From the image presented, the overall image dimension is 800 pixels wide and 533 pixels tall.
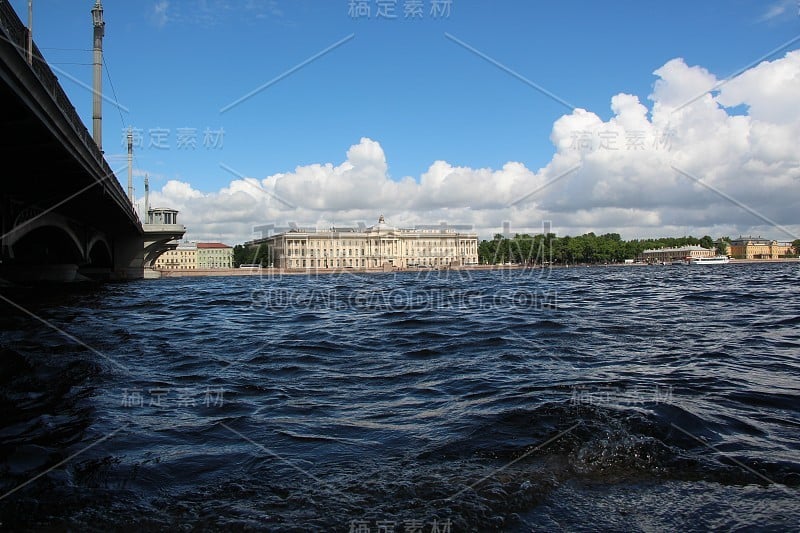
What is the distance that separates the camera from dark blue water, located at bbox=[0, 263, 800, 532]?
136 inches

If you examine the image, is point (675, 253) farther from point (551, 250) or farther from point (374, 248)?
point (374, 248)

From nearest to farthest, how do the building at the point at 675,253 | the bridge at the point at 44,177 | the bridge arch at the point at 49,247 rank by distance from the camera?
the bridge at the point at 44,177, the bridge arch at the point at 49,247, the building at the point at 675,253

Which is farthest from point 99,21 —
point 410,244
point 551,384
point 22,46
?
point 410,244

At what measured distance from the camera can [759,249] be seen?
182 meters

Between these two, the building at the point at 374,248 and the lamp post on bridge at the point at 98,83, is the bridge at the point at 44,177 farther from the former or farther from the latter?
the building at the point at 374,248

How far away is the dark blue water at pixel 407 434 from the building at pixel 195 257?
6162 inches

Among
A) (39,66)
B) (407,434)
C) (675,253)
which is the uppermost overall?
(39,66)

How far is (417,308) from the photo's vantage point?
674 inches

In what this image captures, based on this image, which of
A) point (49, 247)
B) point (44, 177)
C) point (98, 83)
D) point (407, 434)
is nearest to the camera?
point (407, 434)

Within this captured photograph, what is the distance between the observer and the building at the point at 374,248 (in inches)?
5418

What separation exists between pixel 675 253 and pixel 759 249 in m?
26.4

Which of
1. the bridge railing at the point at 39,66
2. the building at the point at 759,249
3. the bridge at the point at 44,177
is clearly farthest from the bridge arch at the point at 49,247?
the building at the point at 759,249

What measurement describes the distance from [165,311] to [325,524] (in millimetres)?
16438

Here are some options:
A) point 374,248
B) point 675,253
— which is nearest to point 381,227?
point 374,248
